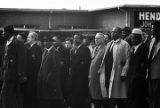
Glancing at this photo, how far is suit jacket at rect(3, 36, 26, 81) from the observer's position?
1130 cm

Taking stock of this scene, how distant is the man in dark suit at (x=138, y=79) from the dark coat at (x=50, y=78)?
2067mm

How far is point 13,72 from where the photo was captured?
11297 millimetres

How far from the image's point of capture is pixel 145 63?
10719 millimetres

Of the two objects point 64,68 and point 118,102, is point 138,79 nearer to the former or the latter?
point 118,102

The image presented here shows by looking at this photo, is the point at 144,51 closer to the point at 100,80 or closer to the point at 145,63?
the point at 145,63

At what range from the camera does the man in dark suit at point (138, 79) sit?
35.0 feet

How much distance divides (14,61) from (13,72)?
27cm

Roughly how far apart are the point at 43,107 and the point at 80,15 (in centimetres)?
2254

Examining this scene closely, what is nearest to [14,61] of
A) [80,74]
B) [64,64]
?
[64,64]

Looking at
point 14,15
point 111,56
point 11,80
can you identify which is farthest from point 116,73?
point 14,15

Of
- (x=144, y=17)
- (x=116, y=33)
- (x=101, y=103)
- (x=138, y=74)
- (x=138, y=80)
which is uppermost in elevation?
(x=144, y=17)

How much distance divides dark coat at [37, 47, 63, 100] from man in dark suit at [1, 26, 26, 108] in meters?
0.69

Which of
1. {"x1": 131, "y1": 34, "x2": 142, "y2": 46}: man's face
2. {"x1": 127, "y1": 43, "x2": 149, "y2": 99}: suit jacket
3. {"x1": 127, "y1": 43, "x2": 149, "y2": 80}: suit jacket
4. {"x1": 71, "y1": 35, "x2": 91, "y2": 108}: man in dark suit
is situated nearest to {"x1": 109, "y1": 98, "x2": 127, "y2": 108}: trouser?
{"x1": 127, "y1": 43, "x2": 149, "y2": 99}: suit jacket

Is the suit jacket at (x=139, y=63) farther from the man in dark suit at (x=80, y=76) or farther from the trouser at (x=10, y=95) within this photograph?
the trouser at (x=10, y=95)
